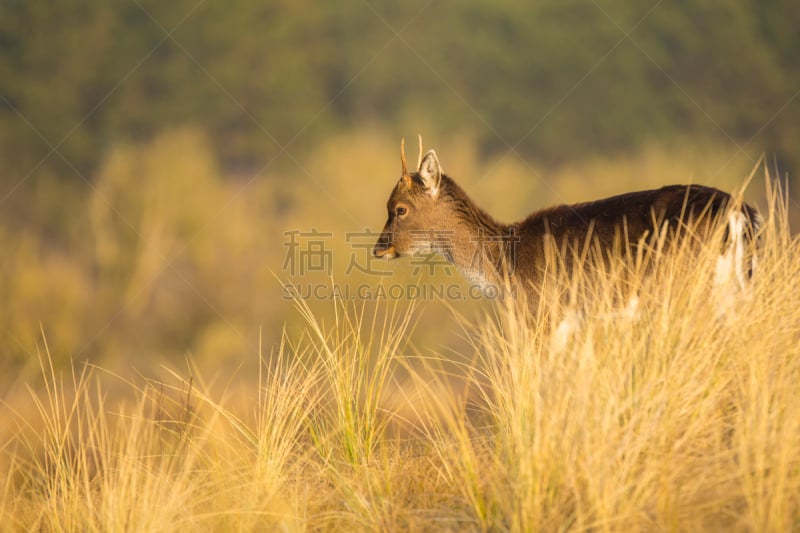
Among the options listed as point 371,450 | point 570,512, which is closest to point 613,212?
point 371,450

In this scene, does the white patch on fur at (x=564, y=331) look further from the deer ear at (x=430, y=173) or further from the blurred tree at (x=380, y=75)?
the blurred tree at (x=380, y=75)

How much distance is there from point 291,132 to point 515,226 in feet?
81.5

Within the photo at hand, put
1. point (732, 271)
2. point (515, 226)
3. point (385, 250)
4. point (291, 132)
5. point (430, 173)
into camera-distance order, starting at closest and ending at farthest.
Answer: point (732, 271)
point (515, 226)
point (430, 173)
point (385, 250)
point (291, 132)

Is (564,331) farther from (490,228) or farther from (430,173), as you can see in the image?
(430,173)

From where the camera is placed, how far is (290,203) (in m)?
25.4

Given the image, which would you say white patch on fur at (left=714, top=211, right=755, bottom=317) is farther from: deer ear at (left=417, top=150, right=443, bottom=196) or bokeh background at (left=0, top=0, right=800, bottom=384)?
bokeh background at (left=0, top=0, right=800, bottom=384)

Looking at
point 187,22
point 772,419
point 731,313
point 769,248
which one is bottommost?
point 772,419

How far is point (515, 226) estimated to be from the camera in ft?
25.0

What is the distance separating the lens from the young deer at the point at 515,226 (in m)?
6.55

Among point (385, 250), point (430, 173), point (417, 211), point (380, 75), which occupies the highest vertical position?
point (380, 75)

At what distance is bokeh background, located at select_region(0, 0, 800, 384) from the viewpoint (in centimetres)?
1731

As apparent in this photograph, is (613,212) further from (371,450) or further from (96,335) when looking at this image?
(96,335)

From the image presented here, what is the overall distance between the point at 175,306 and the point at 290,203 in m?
8.29

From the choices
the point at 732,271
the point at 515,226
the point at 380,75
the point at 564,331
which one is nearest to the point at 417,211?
the point at 515,226
